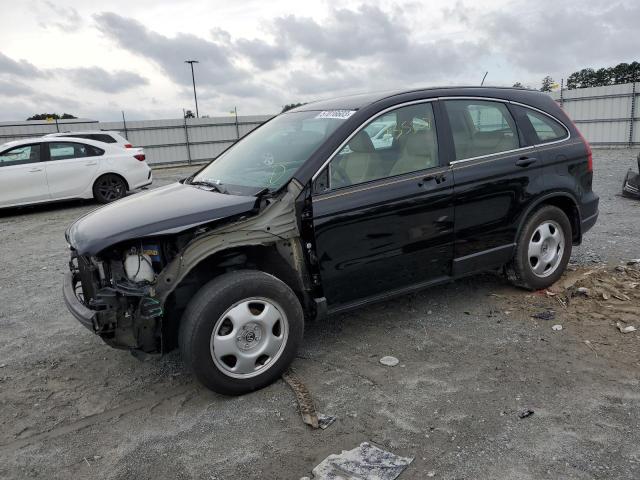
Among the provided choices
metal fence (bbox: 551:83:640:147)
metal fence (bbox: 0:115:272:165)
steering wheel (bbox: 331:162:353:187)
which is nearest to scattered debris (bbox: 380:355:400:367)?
steering wheel (bbox: 331:162:353:187)

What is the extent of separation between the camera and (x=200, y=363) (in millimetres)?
3080

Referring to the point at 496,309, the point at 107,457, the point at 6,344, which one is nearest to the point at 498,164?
the point at 496,309

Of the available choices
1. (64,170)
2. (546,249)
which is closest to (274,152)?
(546,249)

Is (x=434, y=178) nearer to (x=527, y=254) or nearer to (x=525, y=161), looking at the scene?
(x=525, y=161)

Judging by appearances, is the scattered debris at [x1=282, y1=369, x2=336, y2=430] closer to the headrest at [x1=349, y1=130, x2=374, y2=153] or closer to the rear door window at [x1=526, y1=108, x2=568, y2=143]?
the headrest at [x1=349, y1=130, x2=374, y2=153]

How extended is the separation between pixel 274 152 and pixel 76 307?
1755 mm

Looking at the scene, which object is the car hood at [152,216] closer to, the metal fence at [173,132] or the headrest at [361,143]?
the headrest at [361,143]

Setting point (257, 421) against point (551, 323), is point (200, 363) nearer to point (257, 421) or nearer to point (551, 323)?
point (257, 421)

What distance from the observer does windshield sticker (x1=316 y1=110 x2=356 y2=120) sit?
3.77 metres

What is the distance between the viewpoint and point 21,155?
35.3ft

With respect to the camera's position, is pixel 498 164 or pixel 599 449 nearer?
Answer: pixel 599 449

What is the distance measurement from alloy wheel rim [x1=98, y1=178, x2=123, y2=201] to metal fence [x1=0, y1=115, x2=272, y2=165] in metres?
10.9

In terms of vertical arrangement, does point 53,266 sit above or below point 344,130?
below

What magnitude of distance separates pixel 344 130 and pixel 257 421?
198 centimetres
